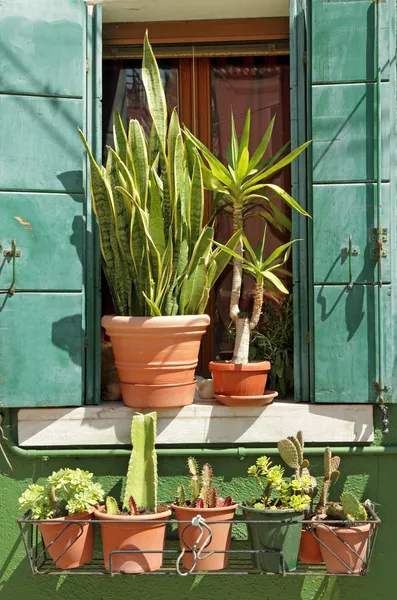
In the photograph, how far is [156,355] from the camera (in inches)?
139

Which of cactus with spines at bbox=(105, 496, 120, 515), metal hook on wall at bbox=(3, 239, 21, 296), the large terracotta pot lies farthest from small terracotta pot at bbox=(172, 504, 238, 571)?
metal hook on wall at bbox=(3, 239, 21, 296)

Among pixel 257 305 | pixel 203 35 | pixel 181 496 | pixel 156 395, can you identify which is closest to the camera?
pixel 181 496

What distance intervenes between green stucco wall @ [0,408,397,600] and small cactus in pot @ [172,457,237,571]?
23 cm

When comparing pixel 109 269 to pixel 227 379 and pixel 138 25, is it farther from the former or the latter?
pixel 138 25

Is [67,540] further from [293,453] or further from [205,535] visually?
[293,453]

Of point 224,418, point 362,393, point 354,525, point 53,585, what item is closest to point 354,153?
point 362,393

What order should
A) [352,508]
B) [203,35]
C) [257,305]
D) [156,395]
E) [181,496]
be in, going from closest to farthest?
[352,508], [181,496], [156,395], [257,305], [203,35]

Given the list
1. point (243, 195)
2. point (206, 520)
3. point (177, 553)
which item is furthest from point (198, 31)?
point (177, 553)

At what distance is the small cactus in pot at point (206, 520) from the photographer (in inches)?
132

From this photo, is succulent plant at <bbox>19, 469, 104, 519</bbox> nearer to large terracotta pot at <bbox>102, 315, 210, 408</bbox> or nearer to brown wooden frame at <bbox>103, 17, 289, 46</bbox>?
large terracotta pot at <bbox>102, 315, 210, 408</bbox>

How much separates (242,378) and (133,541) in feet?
2.44

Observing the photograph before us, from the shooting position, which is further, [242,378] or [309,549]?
[242,378]

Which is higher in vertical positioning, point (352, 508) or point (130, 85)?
point (130, 85)

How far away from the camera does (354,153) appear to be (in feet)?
11.9
